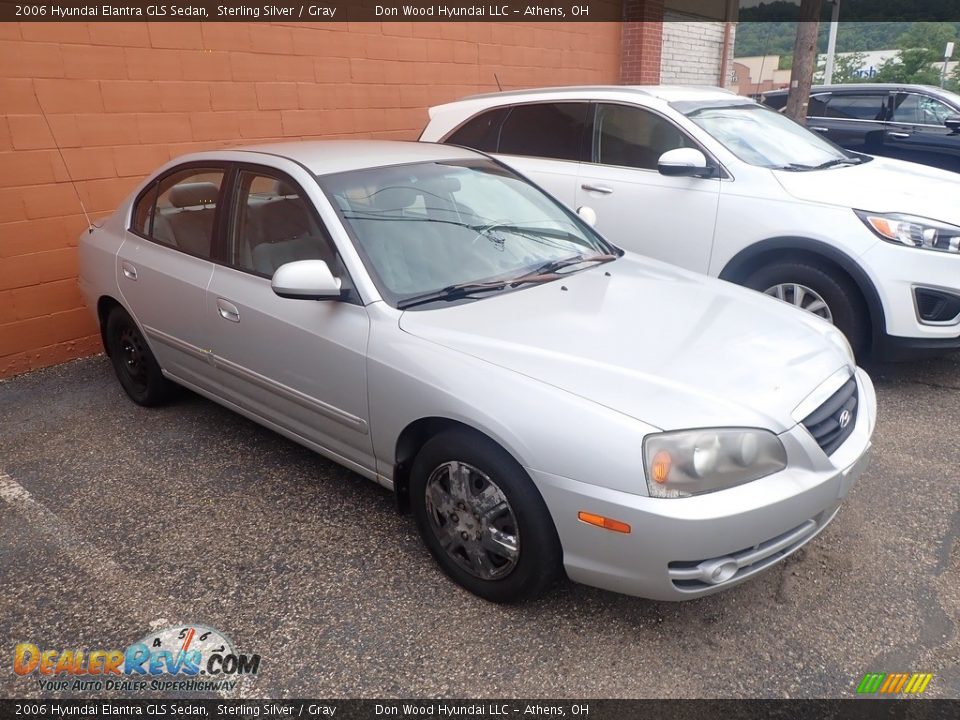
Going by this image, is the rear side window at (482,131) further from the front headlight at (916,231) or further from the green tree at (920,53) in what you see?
the green tree at (920,53)

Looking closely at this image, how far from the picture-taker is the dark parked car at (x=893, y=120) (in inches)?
364

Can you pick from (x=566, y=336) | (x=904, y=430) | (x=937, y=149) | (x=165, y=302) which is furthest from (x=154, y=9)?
(x=937, y=149)

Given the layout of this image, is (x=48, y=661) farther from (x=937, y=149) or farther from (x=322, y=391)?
(x=937, y=149)

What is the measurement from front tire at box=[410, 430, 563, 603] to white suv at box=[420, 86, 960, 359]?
6.71 ft

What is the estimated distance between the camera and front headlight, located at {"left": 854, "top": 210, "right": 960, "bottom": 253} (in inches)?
169

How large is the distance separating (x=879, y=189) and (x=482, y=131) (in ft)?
9.77

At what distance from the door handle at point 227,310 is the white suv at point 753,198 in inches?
77.1

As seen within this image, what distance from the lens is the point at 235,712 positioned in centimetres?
241

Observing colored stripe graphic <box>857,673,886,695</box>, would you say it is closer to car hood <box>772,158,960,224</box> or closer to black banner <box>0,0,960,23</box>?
car hood <box>772,158,960,224</box>

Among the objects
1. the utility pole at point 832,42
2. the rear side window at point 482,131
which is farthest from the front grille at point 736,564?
the utility pole at point 832,42

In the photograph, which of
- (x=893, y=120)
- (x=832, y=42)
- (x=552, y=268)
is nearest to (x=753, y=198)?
(x=552, y=268)

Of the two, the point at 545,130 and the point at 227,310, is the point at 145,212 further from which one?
the point at 545,130

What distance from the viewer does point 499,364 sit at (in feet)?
8.66

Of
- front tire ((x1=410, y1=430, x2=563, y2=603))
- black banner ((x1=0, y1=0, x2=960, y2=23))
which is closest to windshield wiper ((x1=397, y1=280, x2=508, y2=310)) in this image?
front tire ((x1=410, y1=430, x2=563, y2=603))
